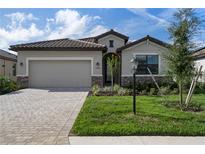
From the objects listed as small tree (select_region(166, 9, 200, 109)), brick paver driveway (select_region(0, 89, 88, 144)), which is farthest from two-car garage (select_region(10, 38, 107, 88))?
small tree (select_region(166, 9, 200, 109))

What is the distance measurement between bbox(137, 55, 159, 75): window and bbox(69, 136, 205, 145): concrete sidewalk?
15.8 metres

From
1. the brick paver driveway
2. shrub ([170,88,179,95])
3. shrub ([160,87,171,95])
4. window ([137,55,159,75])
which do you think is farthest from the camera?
window ([137,55,159,75])

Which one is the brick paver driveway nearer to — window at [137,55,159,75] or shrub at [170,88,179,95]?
shrub at [170,88,179,95]

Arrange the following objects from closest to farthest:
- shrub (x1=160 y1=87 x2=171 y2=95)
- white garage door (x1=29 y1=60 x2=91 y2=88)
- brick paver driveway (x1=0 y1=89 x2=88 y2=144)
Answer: brick paver driveway (x1=0 y1=89 x2=88 y2=144) < shrub (x1=160 y1=87 x2=171 y2=95) < white garage door (x1=29 y1=60 x2=91 y2=88)

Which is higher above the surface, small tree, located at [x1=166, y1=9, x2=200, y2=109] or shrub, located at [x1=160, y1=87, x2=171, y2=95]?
small tree, located at [x1=166, y1=9, x2=200, y2=109]

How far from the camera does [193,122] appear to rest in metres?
7.79

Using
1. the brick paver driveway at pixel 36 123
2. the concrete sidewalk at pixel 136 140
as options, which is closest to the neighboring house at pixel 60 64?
the brick paver driveway at pixel 36 123

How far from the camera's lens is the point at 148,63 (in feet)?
72.8

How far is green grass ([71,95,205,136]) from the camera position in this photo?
6.82m

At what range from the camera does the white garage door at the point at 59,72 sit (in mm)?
21047

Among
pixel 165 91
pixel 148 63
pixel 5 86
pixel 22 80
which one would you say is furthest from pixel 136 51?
pixel 5 86

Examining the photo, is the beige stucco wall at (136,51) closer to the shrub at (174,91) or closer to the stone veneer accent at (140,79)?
the stone veneer accent at (140,79)
